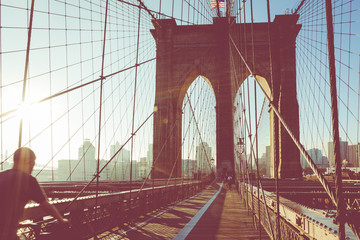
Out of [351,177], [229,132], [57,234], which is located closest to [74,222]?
[57,234]

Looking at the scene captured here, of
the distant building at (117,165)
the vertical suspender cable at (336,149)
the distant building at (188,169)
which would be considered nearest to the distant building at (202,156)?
the distant building at (188,169)

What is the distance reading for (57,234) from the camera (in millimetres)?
3004

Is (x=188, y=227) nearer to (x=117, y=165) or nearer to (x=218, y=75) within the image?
(x=218, y=75)

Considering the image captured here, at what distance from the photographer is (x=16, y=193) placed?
1861mm

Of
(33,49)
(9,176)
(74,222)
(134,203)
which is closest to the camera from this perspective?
(9,176)

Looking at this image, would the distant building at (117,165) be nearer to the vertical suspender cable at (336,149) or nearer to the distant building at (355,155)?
the vertical suspender cable at (336,149)

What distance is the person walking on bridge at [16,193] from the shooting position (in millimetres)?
1830

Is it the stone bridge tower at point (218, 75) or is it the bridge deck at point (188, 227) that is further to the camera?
the stone bridge tower at point (218, 75)

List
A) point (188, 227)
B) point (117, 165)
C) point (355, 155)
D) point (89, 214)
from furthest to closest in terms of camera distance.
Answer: point (117, 165) → point (355, 155) → point (188, 227) → point (89, 214)

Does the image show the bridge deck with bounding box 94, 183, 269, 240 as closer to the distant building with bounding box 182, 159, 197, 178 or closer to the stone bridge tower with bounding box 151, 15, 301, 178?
the distant building with bounding box 182, 159, 197, 178

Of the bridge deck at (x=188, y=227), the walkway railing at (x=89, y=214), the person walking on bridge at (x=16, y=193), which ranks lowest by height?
the bridge deck at (x=188, y=227)

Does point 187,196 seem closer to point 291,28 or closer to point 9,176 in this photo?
point 9,176

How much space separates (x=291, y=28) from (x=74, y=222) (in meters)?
20.6

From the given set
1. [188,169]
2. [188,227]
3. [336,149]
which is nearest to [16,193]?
[336,149]
